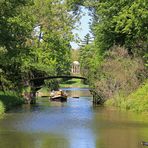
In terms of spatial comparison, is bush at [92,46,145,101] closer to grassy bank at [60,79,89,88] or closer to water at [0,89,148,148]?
water at [0,89,148,148]

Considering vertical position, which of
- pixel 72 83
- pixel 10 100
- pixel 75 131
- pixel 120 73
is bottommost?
pixel 75 131

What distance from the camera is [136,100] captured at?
138 feet

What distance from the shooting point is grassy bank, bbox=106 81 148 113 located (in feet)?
132

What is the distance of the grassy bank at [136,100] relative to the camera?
40.3 metres

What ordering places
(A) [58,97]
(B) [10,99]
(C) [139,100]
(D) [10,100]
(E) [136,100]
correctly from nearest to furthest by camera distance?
(C) [139,100] → (E) [136,100] → (D) [10,100] → (B) [10,99] → (A) [58,97]

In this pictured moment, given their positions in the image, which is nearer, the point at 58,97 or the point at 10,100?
the point at 10,100

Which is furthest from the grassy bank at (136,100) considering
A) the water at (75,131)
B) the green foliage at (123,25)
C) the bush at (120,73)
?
the green foliage at (123,25)

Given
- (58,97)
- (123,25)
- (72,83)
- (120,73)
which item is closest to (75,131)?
(120,73)

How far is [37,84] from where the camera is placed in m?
61.2

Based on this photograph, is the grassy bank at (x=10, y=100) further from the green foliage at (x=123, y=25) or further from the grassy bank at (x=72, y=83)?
the grassy bank at (x=72, y=83)

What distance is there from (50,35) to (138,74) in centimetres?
2207

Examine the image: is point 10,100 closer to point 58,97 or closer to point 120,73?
point 120,73

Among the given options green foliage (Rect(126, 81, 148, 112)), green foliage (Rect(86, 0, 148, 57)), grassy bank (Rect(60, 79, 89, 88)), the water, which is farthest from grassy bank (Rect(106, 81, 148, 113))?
grassy bank (Rect(60, 79, 89, 88))

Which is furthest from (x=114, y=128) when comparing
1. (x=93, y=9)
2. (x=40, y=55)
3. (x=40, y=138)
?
(x=40, y=55)
